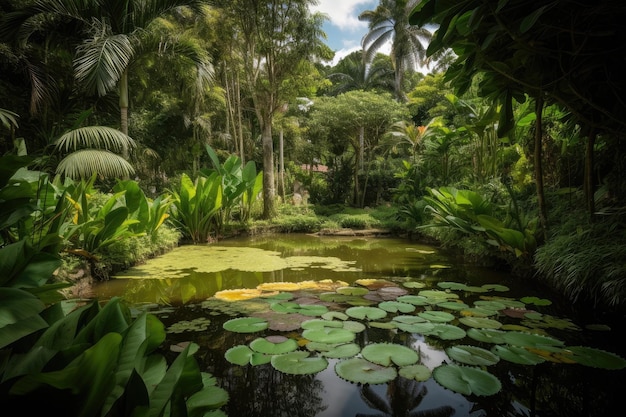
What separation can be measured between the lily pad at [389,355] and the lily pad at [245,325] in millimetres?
664

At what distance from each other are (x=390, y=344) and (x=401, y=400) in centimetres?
39

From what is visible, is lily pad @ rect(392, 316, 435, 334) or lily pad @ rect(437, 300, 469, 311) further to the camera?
lily pad @ rect(437, 300, 469, 311)

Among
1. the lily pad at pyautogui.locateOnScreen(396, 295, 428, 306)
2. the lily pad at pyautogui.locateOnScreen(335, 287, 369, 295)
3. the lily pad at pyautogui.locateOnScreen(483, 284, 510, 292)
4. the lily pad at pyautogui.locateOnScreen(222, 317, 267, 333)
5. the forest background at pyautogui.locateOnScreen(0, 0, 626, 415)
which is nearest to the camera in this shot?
the forest background at pyautogui.locateOnScreen(0, 0, 626, 415)

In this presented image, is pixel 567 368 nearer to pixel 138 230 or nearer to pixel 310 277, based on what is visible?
pixel 310 277

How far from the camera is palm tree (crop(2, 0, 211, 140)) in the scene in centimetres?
502

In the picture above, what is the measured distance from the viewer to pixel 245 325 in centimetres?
204

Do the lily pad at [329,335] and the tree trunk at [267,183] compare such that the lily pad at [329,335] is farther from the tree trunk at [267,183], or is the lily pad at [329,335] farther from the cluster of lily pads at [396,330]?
the tree trunk at [267,183]

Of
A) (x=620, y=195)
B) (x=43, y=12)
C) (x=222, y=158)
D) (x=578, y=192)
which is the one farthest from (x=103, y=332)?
(x=222, y=158)

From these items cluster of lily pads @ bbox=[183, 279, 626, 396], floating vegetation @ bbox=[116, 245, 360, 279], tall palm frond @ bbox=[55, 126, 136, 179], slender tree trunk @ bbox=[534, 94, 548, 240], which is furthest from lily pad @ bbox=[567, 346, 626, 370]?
tall palm frond @ bbox=[55, 126, 136, 179]

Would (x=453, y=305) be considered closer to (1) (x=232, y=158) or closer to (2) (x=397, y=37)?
(1) (x=232, y=158)

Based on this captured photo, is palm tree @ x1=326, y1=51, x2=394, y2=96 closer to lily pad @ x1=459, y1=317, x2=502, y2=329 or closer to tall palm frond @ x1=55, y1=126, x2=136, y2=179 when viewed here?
tall palm frond @ x1=55, y1=126, x2=136, y2=179

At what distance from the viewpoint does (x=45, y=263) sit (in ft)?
3.30

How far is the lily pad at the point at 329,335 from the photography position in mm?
1846

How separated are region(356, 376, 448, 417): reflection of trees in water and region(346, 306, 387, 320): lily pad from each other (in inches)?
26.6
